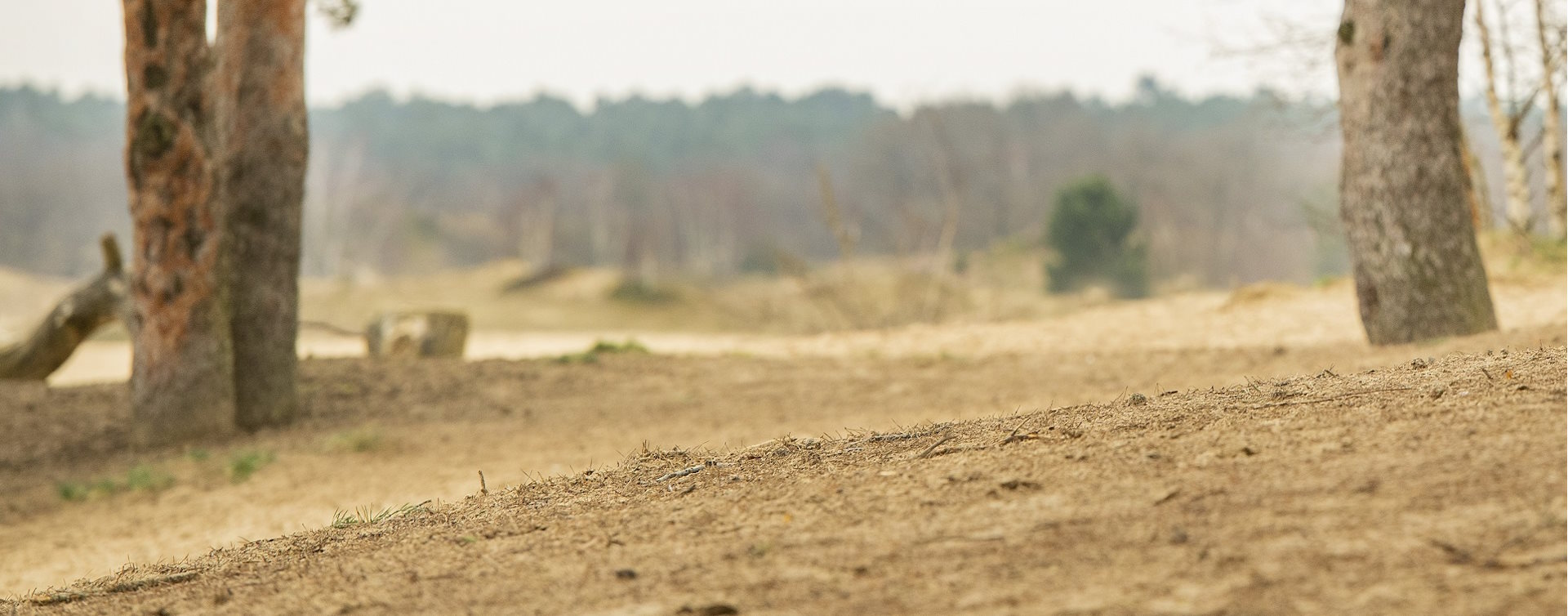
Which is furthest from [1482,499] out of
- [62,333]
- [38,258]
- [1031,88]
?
[1031,88]

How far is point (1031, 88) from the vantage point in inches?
3477

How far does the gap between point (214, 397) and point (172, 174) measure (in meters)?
1.67

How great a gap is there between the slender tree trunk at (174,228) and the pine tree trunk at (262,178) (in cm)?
33

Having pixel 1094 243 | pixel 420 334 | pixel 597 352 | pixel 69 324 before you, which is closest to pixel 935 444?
pixel 597 352

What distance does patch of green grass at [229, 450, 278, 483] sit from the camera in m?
7.98

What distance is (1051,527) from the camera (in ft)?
9.00

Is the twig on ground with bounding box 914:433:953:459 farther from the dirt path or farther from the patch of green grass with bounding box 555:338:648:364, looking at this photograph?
the patch of green grass with bounding box 555:338:648:364

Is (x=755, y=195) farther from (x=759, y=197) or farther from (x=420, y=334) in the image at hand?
(x=420, y=334)

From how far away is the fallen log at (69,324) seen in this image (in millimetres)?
11148

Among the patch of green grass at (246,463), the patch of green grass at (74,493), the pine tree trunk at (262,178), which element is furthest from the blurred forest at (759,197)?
the patch of green grass at (74,493)

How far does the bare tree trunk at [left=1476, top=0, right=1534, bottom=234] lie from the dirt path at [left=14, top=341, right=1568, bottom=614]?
12682mm

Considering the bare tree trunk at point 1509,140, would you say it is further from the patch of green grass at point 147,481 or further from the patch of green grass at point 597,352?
the patch of green grass at point 147,481

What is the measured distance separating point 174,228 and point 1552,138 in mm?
15240

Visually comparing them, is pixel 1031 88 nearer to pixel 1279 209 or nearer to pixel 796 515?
pixel 1279 209
